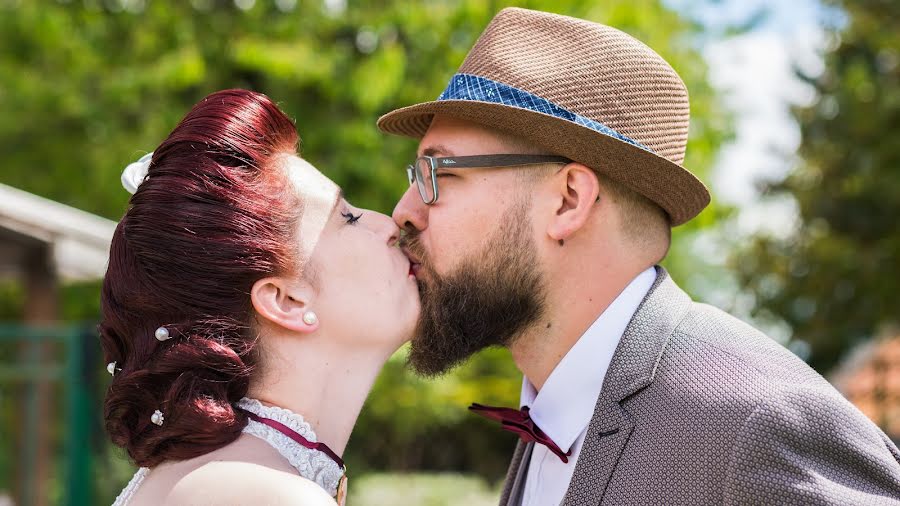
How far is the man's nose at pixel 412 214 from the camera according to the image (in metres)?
2.96

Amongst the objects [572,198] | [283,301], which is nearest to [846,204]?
[572,198]

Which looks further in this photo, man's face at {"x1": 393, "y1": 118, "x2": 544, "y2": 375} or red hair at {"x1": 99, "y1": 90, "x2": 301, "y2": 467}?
man's face at {"x1": 393, "y1": 118, "x2": 544, "y2": 375}

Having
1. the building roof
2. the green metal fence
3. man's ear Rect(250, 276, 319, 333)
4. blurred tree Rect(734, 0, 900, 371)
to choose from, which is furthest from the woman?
blurred tree Rect(734, 0, 900, 371)

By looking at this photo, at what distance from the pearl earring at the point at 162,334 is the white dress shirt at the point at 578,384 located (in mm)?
1076

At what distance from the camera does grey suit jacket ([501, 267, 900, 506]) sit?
82.4 inches

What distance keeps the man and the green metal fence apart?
4.92 metres

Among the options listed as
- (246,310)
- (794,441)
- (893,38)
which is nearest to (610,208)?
(794,441)

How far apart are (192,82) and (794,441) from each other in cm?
763

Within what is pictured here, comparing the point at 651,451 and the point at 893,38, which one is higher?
the point at 893,38

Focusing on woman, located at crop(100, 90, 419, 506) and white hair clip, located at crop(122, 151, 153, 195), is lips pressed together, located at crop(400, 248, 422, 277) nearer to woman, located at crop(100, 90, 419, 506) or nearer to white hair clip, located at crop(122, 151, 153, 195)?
woman, located at crop(100, 90, 419, 506)

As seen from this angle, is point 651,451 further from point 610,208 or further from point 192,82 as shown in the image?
point 192,82

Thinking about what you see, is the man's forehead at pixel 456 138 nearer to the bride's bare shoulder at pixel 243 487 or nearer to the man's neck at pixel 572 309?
the man's neck at pixel 572 309

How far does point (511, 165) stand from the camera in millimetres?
2809

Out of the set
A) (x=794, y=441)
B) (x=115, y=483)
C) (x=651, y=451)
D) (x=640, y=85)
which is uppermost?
(x=640, y=85)
